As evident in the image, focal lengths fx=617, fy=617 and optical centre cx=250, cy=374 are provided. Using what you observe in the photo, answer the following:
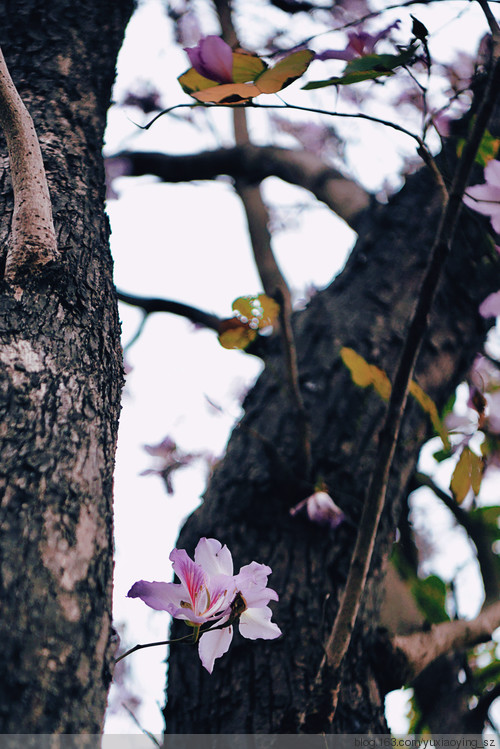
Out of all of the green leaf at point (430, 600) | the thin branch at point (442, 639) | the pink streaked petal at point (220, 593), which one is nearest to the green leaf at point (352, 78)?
the pink streaked petal at point (220, 593)

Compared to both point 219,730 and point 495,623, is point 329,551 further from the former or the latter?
point 495,623

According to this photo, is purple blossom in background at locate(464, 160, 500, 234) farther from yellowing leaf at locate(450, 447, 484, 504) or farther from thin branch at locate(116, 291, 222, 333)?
thin branch at locate(116, 291, 222, 333)

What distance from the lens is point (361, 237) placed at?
1460 mm

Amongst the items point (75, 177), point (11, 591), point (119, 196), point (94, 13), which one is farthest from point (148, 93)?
point (11, 591)

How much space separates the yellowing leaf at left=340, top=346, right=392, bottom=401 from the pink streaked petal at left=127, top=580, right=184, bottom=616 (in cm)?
50

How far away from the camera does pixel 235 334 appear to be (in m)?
0.98

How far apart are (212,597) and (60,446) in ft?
0.67

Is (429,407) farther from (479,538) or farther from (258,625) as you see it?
(479,538)

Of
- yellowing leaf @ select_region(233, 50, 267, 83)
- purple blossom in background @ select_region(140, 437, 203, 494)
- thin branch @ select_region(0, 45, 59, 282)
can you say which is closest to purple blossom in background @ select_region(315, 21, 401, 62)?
yellowing leaf @ select_region(233, 50, 267, 83)

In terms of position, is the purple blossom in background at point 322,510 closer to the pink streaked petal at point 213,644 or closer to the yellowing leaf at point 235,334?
the yellowing leaf at point 235,334

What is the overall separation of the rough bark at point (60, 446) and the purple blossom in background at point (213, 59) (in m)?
0.17

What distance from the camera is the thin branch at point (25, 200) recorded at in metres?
0.51

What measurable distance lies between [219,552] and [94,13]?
755mm

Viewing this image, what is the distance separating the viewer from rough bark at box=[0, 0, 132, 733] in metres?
0.32
